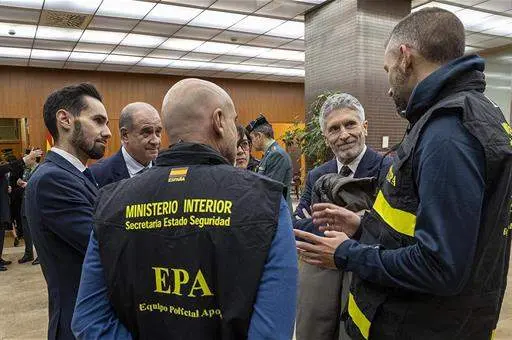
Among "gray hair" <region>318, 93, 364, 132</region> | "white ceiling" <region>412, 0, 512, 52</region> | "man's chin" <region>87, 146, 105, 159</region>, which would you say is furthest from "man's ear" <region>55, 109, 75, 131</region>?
"white ceiling" <region>412, 0, 512, 52</region>

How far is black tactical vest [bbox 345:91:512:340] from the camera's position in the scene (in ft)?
3.15

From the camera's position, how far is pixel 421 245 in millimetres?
953

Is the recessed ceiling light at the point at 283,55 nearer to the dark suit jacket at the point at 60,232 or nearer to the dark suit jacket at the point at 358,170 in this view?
the dark suit jacket at the point at 358,170

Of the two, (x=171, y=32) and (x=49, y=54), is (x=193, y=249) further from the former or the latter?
(x=49, y=54)

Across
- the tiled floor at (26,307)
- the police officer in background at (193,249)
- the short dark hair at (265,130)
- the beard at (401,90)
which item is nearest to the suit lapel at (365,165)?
the beard at (401,90)

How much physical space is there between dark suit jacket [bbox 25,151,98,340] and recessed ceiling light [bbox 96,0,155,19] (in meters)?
4.53

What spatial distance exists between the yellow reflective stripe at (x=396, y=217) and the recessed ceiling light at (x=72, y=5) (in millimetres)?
5358

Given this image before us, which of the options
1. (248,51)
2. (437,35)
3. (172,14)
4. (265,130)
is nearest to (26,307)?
(265,130)

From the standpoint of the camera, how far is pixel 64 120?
1746 millimetres

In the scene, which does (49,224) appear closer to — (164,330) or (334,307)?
(164,330)

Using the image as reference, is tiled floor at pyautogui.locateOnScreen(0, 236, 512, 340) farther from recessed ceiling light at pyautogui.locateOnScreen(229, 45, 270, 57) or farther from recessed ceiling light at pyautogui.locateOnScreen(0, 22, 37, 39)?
recessed ceiling light at pyautogui.locateOnScreen(229, 45, 270, 57)

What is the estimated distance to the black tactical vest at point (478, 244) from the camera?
0.96 meters

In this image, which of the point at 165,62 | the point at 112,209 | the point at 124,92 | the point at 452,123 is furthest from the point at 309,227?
the point at 124,92

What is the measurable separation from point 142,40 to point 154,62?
78.6 inches
